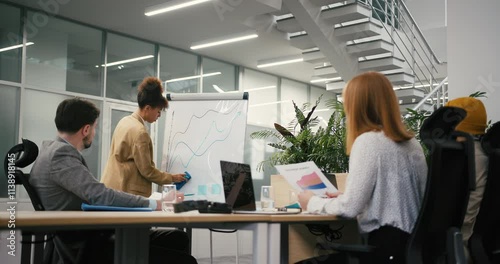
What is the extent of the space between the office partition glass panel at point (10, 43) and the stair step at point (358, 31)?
390cm

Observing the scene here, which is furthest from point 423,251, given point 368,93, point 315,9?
point 315,9

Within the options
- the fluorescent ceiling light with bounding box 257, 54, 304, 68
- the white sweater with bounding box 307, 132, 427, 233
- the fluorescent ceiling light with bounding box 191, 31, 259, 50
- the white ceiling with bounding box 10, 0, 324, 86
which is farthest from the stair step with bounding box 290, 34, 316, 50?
the white sweater with bounding box 307, 132, 427, 233

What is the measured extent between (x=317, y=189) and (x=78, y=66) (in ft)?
17.7

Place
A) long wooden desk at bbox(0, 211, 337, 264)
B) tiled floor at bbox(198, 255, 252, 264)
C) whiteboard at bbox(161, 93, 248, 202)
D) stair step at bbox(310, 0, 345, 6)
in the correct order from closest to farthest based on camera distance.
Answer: long wooden desk at bbox(0, 211, 337, 264) < whiteboard at bbox(161, 93, 248, 202) < stair step at bbox(310, 0, 345, 6) < tiled floor at bbox(198, 255, 252, 264)

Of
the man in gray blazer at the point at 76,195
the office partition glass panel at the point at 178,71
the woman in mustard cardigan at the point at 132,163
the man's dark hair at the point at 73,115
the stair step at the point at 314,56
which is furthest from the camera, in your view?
the office partition glass panel at the point at 178,71

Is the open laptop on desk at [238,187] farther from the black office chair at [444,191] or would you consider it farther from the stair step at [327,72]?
the stair step at [327,72]

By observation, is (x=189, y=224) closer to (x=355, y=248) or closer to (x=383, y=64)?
A: (x=355, y=248)

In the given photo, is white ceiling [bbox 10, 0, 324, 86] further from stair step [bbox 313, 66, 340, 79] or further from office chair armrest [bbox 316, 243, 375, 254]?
office chair armrest [bbox 316, 243, 375, 254]

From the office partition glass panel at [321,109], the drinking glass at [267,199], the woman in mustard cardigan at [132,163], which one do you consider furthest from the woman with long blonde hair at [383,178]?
the office partition glass panel at [321,109]

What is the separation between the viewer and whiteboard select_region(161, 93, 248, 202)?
3.66m

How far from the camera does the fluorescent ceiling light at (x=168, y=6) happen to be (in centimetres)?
617

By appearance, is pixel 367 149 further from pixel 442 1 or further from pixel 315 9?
pixel 442 1

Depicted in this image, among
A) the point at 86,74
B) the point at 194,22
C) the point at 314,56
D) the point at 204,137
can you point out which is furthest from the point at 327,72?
the point at 204,137

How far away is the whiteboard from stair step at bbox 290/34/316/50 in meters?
3.64
